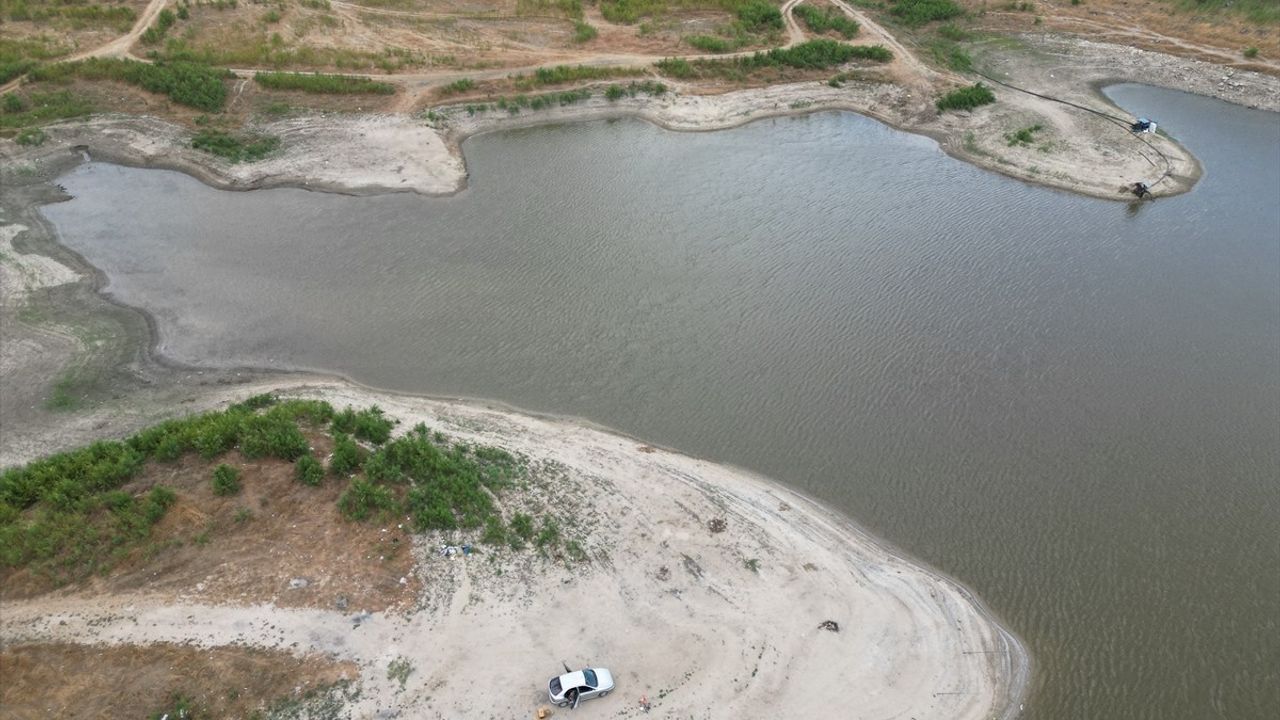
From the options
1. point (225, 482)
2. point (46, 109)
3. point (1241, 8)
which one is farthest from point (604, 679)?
point (1241, 8)

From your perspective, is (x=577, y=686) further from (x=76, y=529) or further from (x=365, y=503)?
(x=76, y=529)

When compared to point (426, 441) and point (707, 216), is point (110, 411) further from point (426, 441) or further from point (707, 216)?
point (707, 216)

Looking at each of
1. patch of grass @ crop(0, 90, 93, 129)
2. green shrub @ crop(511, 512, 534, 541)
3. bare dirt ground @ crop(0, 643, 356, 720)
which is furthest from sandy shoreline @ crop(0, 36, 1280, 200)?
bare dirt ground @ crop(0, 643, 356, 720)

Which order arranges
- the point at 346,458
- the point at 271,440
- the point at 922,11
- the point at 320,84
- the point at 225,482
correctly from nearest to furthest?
the point at 225,482
the point at 346,458
the point at 271,440
the point at 320,84
the point at 922,11

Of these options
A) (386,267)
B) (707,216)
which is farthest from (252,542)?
(707,216)

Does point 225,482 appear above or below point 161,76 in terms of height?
below

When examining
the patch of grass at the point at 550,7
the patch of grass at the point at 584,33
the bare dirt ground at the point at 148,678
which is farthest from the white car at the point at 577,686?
the patch of grass at the point at 550,7
